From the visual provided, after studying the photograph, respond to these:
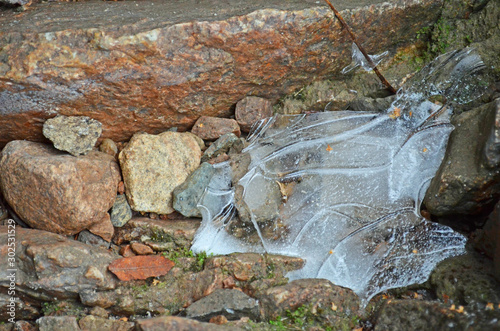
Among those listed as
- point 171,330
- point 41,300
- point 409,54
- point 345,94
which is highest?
point 409,54

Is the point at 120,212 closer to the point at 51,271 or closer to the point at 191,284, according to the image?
the point at 51,271

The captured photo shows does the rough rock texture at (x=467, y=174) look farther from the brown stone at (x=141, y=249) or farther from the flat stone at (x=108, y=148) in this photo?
the flat stone at (x=108, y=148)

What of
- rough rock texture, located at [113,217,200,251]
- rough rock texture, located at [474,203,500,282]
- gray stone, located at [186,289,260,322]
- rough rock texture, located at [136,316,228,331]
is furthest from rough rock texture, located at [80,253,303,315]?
rough rock texture, located at [474,203,500,282]

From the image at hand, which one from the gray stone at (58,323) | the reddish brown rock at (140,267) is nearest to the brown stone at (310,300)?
the reddish brown rock at (140,267)

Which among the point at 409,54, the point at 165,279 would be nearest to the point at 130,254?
the point at 165,279

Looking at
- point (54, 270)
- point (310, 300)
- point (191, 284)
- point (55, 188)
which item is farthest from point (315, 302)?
point (55, 188)

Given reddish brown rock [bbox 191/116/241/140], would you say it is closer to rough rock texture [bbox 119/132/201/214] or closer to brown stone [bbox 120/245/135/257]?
rough rock texture [bbox 119/132/201/214]

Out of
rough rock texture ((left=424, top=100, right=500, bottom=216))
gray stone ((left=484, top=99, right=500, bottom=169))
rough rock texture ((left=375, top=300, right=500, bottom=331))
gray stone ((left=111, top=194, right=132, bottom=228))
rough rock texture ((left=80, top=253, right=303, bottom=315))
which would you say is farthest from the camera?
gray stone ((left=111, top=194, right=132, bottom=228))

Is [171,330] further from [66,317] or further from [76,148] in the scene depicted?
[76,148]
